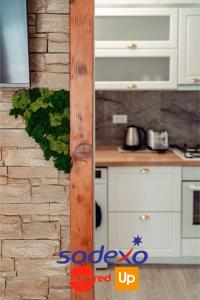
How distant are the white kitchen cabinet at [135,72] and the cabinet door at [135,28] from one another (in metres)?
0.10

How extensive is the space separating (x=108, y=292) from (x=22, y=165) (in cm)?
153

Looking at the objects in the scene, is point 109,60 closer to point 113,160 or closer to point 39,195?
point 113,160

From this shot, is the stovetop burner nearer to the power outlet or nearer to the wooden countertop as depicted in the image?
the wooden countertop

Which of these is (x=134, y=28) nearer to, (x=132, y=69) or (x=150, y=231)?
(x=132, y=69)

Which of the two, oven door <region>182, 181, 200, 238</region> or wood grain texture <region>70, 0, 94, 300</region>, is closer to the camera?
wood grain texture <region>70, 0, 94, 300</region>

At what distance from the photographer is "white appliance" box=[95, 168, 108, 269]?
3.39 m

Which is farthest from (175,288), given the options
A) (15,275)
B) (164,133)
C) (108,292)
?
(15,275)

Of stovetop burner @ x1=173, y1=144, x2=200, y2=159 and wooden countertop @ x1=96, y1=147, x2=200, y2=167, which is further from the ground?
stovetop burner @ x1=173, y1=144, x2=200, y2=159

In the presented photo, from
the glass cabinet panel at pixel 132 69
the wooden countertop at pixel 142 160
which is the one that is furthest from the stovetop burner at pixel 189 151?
A: the glass cabinet panel at pixel 132 69

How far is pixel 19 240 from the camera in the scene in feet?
6.57

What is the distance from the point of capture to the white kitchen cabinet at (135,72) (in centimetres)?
359

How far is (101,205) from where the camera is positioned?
11.2 feet

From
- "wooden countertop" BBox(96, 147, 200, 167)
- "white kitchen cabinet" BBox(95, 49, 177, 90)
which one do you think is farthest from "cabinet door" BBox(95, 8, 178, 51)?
"wooden countertop" BBox(96, 147, 200, 167)

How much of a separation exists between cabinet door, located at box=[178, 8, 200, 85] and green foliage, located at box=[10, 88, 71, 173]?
6.24 ft
